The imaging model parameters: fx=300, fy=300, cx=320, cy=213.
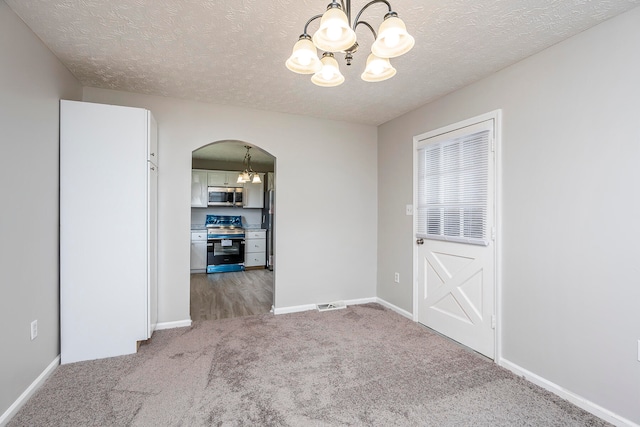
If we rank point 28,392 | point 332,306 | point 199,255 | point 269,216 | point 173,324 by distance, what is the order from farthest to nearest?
point 269,216
point 199,255
point 332,306
point 173,324
point 28,392

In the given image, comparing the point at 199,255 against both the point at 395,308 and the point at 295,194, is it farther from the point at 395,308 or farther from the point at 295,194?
the point at 395,308

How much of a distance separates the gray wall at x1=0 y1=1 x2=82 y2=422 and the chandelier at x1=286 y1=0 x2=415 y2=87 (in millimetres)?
1784

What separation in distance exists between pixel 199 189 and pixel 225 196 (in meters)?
0.55

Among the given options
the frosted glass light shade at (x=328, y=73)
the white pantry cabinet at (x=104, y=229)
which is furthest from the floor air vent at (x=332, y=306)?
the frosted glass light shade at (x=328, y=73)

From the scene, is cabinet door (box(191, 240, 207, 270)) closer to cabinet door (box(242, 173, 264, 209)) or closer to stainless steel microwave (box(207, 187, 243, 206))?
stainless steel microwave (box(207, 187, 243, 206))

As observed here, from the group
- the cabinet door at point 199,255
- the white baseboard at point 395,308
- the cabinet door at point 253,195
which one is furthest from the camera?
the cabinet door at point 253,195

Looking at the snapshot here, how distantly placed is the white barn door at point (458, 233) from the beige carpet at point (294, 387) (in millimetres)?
270

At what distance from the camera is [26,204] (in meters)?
1.98

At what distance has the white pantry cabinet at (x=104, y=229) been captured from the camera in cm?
240

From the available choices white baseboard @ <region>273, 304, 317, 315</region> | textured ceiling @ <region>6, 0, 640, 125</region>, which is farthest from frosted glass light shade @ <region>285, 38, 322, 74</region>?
white baseboard @ <region>273, 304, 317, 315</region>

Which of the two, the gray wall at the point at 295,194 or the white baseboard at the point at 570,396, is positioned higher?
the gray wall at the point at 295,194

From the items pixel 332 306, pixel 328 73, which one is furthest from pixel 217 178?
pixel 328 73

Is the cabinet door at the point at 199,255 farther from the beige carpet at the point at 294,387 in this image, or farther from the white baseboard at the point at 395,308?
the white baseboard at the point at 395,308

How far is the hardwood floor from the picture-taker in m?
3.76
